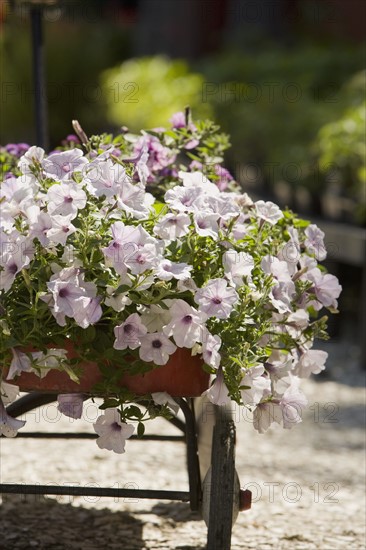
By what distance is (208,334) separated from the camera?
2.52 meters

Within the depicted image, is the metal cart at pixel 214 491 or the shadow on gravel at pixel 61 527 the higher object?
the metal cart at pixel 214 491

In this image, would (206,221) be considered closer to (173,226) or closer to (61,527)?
(173,226)

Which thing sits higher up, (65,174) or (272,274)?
(65,174)

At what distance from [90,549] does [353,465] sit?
142 centimetres

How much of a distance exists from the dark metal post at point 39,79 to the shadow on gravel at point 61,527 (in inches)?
48.0

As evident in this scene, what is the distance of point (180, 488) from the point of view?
12.6 feet

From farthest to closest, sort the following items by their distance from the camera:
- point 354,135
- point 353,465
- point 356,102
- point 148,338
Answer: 1. point 356,102
2. point 354,135
3. point 353,465
4. point 148,338

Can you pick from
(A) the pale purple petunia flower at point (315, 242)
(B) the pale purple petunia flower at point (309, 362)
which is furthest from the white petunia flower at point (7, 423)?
(A) the pale purple petunia flower at point (315, 242)

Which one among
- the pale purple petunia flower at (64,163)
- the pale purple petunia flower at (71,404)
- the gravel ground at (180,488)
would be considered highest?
the pale purple petunia flower at (64,163)

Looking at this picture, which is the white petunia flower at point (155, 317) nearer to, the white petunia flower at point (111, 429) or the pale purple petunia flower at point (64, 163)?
the white petunia flower at point (111, 429)

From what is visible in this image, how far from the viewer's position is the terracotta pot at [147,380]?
8.60ft

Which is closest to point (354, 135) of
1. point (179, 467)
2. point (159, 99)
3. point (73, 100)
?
point (179, 467)

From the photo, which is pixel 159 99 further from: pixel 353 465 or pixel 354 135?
pixel 353 465

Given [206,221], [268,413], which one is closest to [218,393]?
[268,413]
